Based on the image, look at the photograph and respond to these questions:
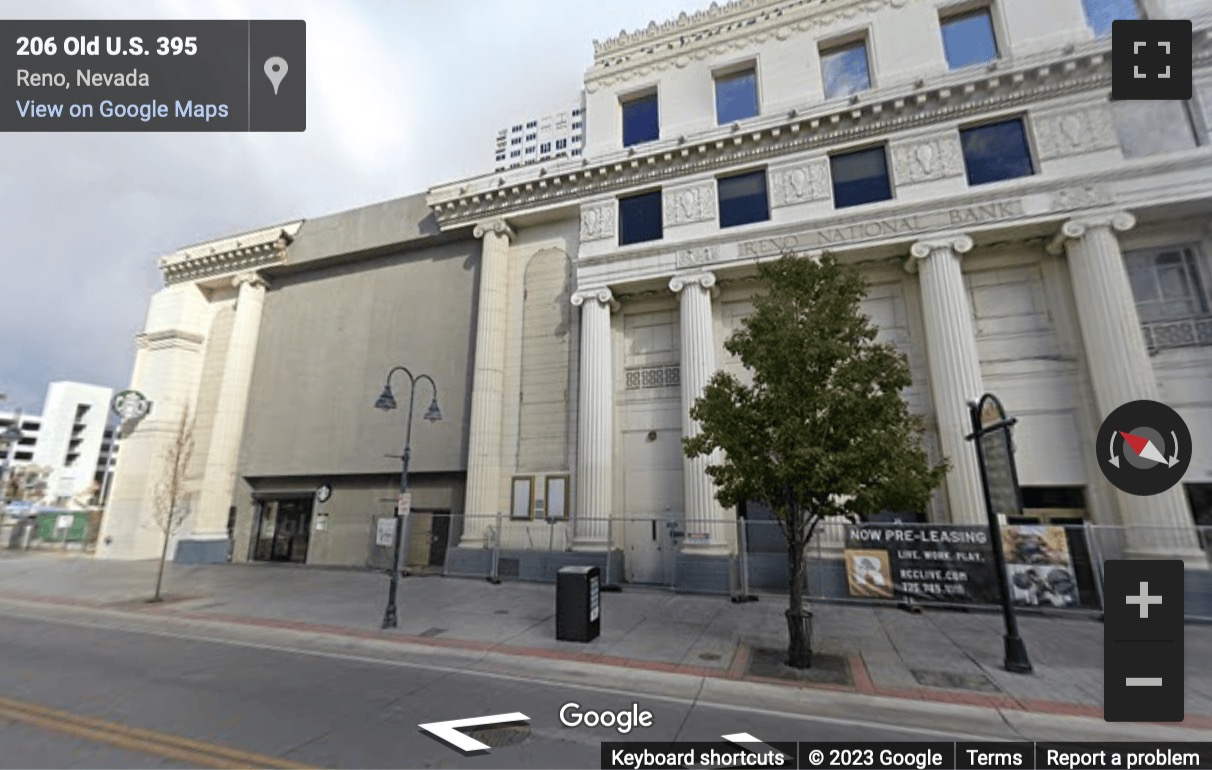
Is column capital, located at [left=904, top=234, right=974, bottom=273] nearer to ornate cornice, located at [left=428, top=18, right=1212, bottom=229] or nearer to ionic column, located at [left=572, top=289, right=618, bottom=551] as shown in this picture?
ornate cornice, located at [left=428, top=18, right=1212, bottom=229]

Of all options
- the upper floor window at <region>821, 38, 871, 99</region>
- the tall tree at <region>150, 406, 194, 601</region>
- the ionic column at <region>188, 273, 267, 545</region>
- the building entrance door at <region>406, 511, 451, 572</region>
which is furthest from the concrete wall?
the upper floor window at <region>821, 38, 871, 99</region>

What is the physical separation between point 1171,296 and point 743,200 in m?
12.4

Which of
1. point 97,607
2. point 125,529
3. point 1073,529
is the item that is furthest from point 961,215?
point 125,529

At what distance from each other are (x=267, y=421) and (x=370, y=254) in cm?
936

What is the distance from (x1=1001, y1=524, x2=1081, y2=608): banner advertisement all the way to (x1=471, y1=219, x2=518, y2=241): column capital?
19.0 m

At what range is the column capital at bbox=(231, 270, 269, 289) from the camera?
87.8 feet

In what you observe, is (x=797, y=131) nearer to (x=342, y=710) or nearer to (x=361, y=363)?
(x=342, y=710)

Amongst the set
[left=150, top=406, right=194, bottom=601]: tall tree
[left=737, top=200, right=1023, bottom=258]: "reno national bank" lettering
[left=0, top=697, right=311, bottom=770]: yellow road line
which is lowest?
[left=0, top=697, right=311, bottom=770]: yellow road line

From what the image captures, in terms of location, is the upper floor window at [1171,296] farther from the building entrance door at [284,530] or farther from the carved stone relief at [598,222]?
the building entrance door at [284,530]

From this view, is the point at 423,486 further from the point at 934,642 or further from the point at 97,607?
the point at 934,642

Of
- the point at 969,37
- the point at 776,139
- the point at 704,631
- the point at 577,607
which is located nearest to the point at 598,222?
the point at 776,139

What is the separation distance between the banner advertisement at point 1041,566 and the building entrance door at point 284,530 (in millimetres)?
25227

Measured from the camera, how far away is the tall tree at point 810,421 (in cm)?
842

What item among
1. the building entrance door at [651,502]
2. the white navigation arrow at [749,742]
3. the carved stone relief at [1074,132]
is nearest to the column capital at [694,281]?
the building entrance door at [651,502]
